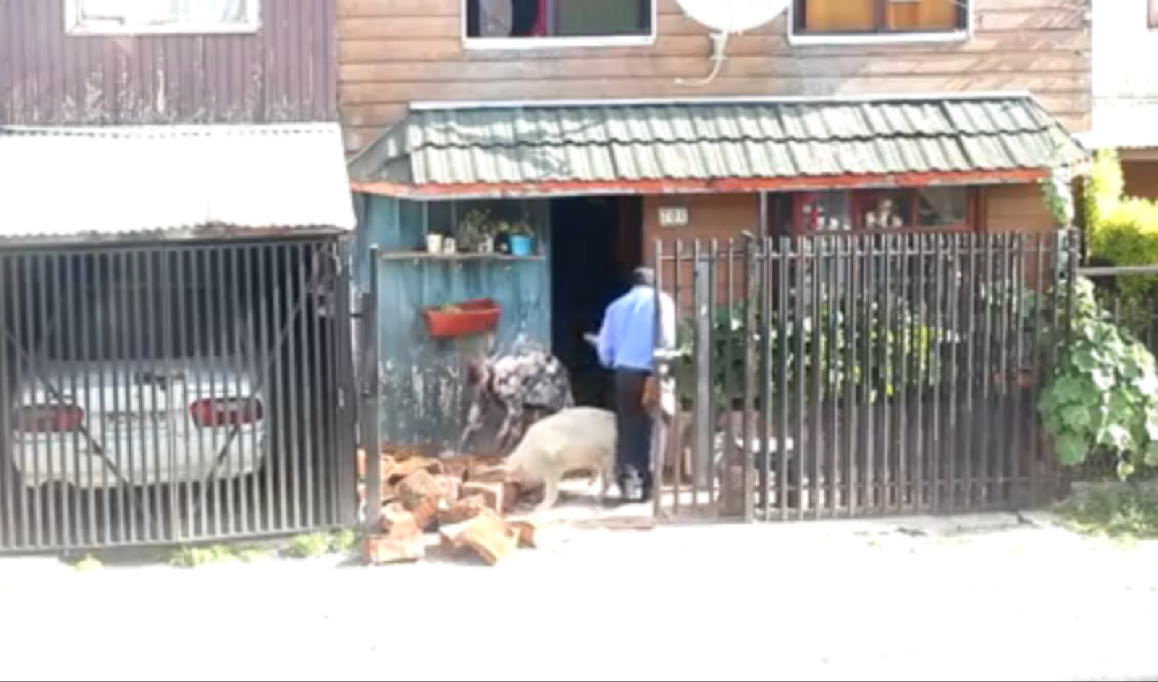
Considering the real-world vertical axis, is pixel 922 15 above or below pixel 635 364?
above

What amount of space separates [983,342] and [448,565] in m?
3.94

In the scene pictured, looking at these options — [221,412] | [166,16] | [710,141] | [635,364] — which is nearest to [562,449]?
[635,364]

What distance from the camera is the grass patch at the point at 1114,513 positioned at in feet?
34.7

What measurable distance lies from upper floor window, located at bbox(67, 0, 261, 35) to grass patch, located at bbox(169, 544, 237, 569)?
4246 millimetres

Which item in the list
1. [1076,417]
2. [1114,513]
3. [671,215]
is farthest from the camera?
[671,215]

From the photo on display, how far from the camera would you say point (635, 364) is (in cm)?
1105

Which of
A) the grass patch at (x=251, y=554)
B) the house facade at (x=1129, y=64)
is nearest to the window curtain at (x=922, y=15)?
the house facade at (x=1129, y=64)

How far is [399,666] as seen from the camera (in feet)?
26.2

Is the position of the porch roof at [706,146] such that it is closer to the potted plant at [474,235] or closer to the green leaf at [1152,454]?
the potted plant at [474,235]

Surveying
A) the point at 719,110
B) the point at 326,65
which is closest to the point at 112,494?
the point at 326,65

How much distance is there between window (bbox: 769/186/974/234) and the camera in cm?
1350

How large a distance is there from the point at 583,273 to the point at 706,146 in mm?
2895

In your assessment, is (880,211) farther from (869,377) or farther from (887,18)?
(869,377)

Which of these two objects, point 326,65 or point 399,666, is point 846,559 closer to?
point 399,666
